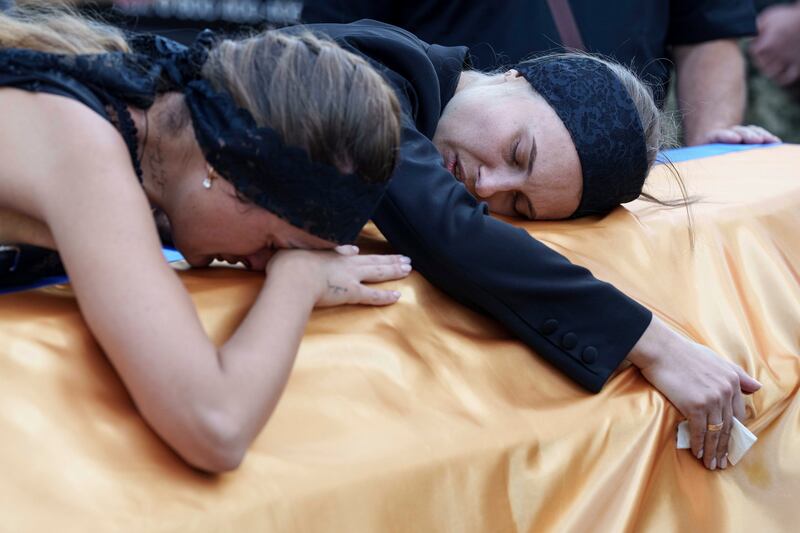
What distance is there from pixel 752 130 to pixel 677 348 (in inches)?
60.5

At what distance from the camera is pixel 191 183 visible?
135 cm

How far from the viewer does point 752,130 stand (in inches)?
116

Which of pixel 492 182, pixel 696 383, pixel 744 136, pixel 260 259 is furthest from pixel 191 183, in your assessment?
pixel 744 136

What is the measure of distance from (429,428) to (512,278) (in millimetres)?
311

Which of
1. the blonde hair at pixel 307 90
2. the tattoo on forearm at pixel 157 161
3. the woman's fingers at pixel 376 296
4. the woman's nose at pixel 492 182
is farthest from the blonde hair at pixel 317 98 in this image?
the woman's nose at pixel 492 182

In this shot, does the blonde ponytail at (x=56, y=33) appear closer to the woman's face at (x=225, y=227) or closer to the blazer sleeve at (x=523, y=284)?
the woman's face at (x=225, y=227)

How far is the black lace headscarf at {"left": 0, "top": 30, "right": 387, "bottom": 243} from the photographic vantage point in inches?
50.4

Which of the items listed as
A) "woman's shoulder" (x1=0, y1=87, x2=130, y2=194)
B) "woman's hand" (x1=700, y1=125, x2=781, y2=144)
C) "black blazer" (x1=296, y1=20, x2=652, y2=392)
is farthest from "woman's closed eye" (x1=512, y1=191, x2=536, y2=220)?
"woman's hand" (x1=700, y1=125, x2=781, y2=144)

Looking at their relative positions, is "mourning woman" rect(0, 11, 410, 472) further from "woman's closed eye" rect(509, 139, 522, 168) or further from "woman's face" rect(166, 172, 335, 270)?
"woman's closed eye" rect(509, 139, 522, 168)

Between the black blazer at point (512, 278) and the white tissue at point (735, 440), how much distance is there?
16 centimetres

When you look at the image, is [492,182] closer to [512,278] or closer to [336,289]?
[512,278]

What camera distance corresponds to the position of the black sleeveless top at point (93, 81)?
128 centimetres

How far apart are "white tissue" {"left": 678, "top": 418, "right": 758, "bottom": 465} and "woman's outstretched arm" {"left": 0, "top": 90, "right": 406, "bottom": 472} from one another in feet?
2.28

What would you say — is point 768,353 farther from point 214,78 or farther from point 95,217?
point 95,217
